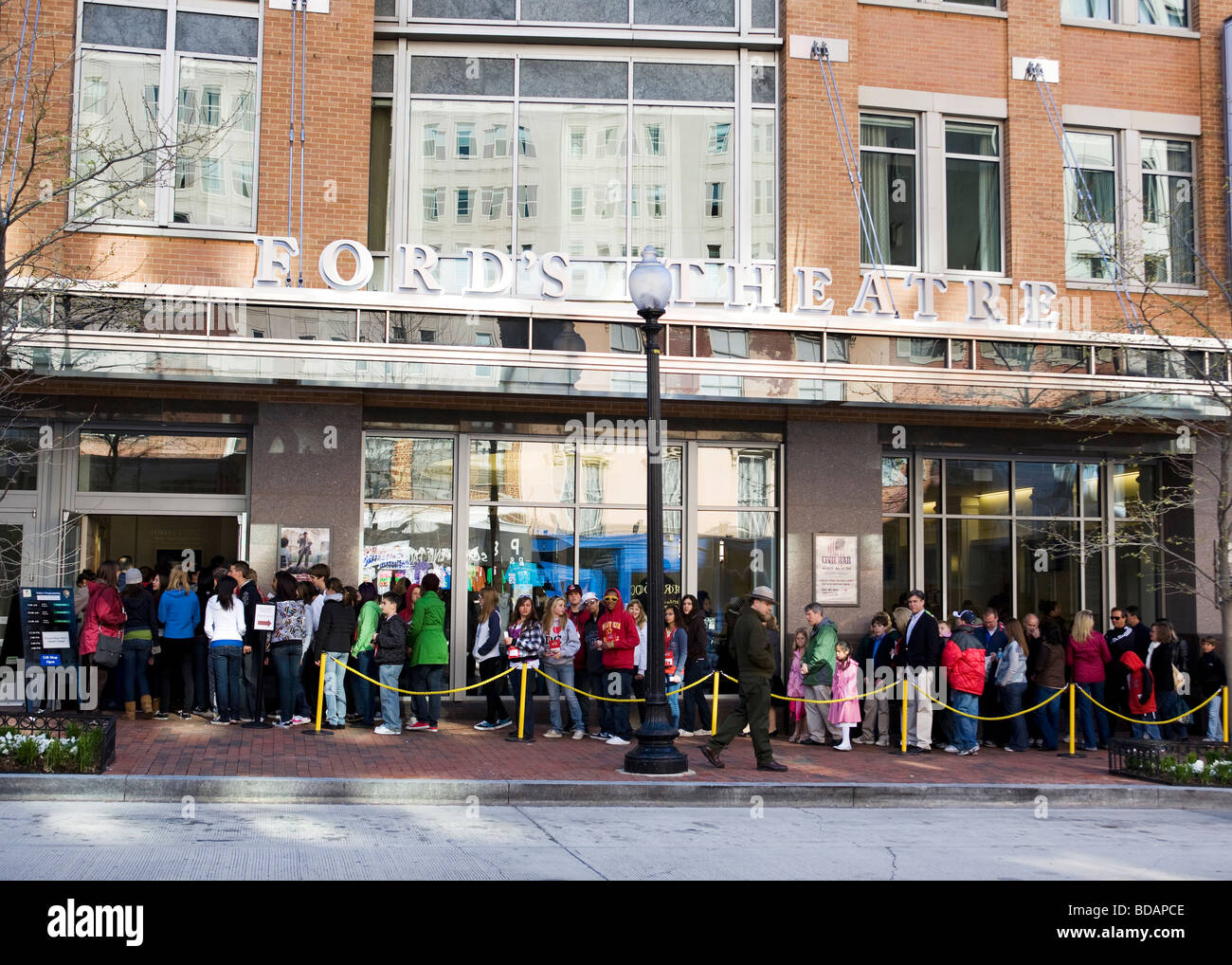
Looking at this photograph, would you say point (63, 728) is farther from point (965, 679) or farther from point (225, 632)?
point (965, 679)

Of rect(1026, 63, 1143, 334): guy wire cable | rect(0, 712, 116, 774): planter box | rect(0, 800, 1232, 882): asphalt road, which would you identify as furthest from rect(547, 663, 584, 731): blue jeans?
rect(1026, 63, 1143, 334): guy wire cable

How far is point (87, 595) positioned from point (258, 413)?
9.95ft

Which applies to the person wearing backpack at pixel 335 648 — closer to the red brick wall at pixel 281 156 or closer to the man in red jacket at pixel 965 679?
the red brick wall at pixel 281 156

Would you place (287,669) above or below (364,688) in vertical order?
above

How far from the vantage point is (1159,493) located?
19234 millimetres

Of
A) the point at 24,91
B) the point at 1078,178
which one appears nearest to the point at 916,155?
the point at 1078,178

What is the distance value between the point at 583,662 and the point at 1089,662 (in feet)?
20.9

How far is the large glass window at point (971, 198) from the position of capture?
18703 mm

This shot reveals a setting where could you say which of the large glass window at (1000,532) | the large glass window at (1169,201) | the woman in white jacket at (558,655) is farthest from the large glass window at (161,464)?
the large glass window at (1169,201)

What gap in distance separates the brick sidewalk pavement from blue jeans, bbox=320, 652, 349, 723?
273 mm

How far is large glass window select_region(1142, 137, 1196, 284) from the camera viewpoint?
19156 millimetres

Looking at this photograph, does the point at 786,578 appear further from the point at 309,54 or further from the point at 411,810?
the point at 309,54

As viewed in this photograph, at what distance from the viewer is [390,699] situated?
49.2 ft
